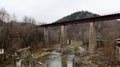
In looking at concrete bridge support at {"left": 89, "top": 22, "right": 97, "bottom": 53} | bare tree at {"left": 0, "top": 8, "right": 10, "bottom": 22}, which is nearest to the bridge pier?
concrete bridge support at {"left": 89, "top": 22, "right": 97, "bottom": 53}

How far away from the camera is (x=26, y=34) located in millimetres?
25281

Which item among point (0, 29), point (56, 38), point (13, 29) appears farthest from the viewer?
point (56, 38)

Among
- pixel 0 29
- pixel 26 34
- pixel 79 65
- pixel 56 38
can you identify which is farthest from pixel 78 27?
pixel 79 65

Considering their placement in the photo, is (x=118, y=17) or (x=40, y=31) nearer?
(x=118, y=17)

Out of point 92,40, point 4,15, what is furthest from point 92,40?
point 4,15

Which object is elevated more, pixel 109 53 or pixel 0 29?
pixel 0 29

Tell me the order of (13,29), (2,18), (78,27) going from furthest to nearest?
(78,27)
(2,18)
(13,29)

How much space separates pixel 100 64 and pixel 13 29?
14277 mm

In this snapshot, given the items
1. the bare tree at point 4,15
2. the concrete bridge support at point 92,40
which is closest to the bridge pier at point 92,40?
the concrete bridge support at point 92,40

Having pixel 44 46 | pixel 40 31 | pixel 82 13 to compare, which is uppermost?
pixel 82 13

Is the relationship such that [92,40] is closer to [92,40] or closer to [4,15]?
[92,40]

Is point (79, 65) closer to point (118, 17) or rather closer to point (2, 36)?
point (118, 17)

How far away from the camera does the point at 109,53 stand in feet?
32.6

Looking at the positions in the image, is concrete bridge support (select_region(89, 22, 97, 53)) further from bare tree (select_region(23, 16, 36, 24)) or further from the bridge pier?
bare tree (select_region(23, 16, 36, 24))
